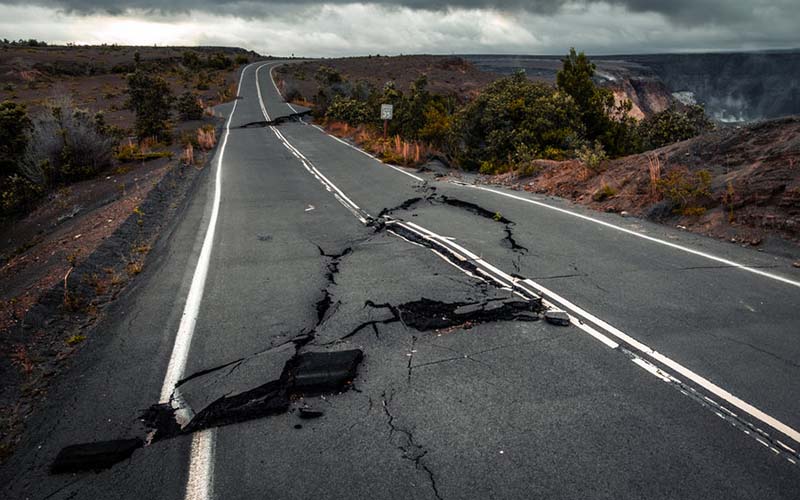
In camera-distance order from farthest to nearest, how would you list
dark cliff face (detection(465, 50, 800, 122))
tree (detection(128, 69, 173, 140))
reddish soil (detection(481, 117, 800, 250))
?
1. dark cliff face (detection(465, 50, 800, 122))
2. tree (detection(128, 69, 173, 140))
3. reddish soil (detection(481, 117, 800, 250))

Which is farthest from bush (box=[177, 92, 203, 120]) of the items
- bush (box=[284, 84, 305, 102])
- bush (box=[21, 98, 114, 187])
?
bush (box=[21, 98, 114, 187])

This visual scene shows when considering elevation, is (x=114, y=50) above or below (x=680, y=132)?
above

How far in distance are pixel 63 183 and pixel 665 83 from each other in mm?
96795

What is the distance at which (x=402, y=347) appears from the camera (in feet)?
15.2

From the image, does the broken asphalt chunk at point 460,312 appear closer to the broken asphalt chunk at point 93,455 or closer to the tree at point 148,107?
the broken asphalt chunk at point 93,455

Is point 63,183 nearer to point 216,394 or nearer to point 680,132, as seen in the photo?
point 216,394

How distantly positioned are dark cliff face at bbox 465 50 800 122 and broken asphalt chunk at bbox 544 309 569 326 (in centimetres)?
7026

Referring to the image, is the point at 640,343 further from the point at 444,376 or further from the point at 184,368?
the point at 184,368

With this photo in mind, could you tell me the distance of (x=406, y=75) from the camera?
64.4 meters

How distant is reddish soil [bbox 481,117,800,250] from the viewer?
8000 millimetres

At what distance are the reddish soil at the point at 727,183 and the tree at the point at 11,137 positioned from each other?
16.5 meters

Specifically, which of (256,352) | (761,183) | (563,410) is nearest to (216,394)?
(256,352)

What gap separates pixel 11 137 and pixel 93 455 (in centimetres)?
1719

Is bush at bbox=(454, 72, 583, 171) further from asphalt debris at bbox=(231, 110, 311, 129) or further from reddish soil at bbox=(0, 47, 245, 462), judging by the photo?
asphalt debris at bbox=(231, 110, 311, 129)
